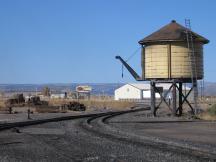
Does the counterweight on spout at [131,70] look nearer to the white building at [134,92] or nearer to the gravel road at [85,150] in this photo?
the gravel road at [85,150]

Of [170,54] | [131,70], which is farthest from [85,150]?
[131,70]

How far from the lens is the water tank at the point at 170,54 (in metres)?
43.1

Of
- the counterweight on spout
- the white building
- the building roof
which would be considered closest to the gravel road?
the building roof

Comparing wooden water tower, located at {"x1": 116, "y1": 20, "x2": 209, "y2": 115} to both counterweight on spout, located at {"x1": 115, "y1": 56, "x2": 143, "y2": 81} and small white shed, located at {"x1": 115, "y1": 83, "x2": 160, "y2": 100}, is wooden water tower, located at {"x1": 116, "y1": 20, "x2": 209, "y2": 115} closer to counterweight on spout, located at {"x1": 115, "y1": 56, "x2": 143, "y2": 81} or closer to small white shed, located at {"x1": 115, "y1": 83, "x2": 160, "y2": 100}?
counterweight on spout, located at {"x1": 115, "y1": 56, "x2": 143, "y2": 81}

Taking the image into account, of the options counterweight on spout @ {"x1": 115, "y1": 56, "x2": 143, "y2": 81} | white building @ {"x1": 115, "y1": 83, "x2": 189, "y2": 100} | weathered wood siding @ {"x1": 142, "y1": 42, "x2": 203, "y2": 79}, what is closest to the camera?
weathered wood siding @ {"x1": 142, "y1": 42, "x2": 203, "y2": 79}

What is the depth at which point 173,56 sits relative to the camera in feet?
141

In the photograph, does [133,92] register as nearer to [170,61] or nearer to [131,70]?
[131,70]

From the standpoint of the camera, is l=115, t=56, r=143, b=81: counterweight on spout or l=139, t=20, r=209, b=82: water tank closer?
l=139, t=20, r=209, b=82: water tank

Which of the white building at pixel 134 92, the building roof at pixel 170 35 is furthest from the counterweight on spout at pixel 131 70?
the white building at pixel 134 92

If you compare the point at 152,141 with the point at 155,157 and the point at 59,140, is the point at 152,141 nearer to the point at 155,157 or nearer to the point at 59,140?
the point at 59,140

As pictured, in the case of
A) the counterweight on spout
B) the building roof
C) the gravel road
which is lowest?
the gravel road

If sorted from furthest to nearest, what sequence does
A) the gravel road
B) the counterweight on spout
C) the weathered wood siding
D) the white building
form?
the white building
the counterweight on spout
the weathered wood siding
the gravel road

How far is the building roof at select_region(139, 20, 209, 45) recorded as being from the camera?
43.1m

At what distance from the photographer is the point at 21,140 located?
21484mm
